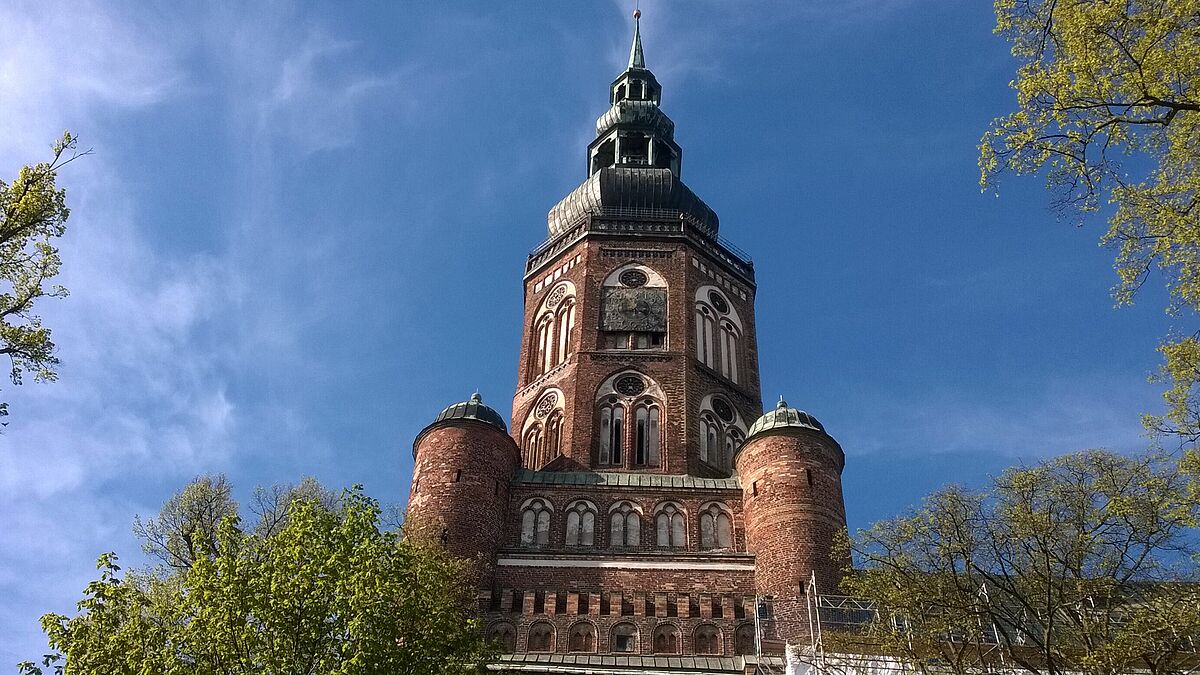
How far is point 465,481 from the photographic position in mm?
26750

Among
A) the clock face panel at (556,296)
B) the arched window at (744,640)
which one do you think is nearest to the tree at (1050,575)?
the arched window at (744,640)

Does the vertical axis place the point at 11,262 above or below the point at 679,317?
below

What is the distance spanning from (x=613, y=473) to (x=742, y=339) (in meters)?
9.03

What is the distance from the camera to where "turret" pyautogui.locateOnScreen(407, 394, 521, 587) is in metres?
25.6

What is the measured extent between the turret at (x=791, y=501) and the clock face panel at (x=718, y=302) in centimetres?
776

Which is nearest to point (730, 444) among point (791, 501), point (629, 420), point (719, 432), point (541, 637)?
point (719, 432)

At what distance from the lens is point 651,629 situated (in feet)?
78.4

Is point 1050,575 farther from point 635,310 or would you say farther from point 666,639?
point 635,310

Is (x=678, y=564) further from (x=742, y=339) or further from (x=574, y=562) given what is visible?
Result: (x=742, y=339)

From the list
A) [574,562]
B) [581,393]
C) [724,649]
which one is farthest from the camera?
[581,393]

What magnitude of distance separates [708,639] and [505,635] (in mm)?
4760

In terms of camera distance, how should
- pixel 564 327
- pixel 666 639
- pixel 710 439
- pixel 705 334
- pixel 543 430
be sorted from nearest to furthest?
pixel 666 639, pixel 710 439, pixel 543 430, pixel 705 334, pixel 564 327

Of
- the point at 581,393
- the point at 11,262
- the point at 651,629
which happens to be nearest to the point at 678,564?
the point at 651,629

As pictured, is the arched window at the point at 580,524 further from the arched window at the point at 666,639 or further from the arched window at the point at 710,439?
the arched window at the point at 710,439
